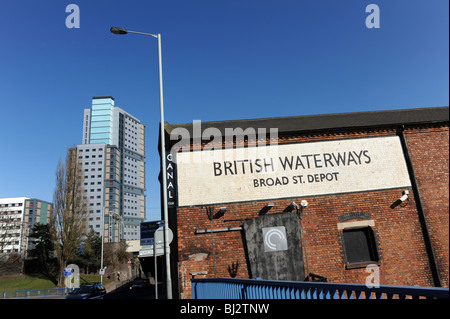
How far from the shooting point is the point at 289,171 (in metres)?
13.8

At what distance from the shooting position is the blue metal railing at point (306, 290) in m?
2.91

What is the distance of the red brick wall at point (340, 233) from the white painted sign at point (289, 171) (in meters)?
0.44

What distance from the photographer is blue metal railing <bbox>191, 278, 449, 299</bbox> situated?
2.91m

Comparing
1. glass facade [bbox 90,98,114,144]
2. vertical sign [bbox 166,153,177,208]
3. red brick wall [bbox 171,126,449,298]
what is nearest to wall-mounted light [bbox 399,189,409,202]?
red brick wall [bbox 171,126,449,298]

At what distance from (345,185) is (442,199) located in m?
4.55

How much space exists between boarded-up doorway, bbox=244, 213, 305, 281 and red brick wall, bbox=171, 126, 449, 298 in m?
0.37

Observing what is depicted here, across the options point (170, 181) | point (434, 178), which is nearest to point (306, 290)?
point (170, 181)

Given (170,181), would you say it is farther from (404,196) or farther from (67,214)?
(67,214)

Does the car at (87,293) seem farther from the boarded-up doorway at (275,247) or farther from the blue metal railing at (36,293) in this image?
the blue metal railing at (36,293)

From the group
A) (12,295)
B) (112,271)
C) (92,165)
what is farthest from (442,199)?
(92,165)

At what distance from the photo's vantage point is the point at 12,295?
32.5 metres

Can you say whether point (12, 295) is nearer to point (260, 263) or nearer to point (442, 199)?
point (260, 263)

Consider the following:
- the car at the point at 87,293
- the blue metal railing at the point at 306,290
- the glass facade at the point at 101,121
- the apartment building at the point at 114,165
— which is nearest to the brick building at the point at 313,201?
the blue metal railing at the point at 306,290
